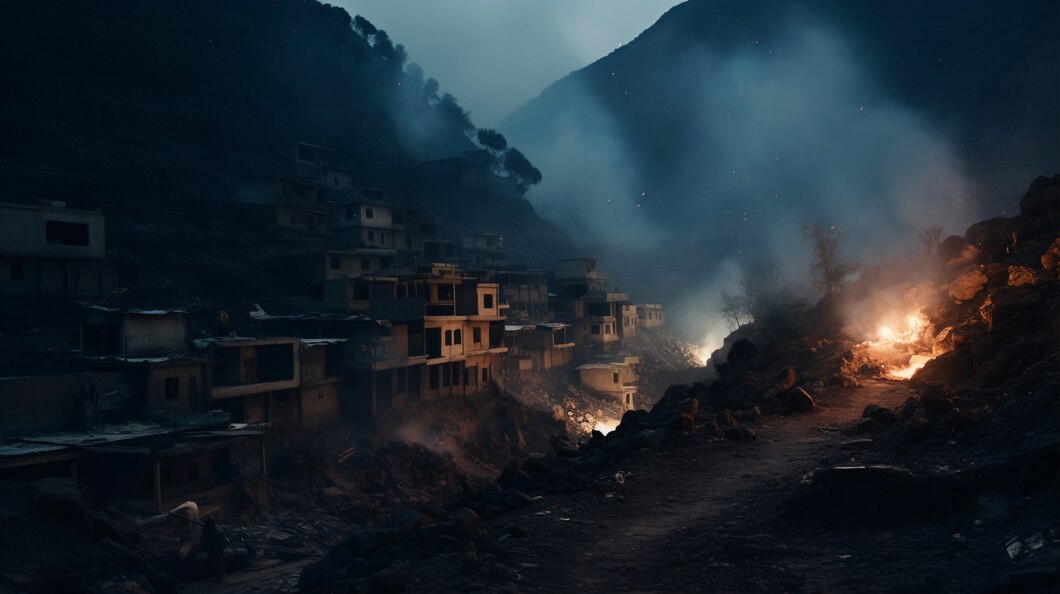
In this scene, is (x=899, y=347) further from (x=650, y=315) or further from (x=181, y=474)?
(x=650, y=315)

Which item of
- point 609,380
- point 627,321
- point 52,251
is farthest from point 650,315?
point 52,251

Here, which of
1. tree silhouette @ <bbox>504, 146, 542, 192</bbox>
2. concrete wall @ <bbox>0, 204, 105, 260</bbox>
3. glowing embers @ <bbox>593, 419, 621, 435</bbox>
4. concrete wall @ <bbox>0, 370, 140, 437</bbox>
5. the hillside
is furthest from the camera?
tree silhouette @ <bbox>504, 146, 542, 192</bbox>

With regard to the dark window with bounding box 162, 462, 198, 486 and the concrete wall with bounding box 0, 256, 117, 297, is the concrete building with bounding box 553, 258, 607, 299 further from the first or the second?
the dark window with bounding box 162, 462, 198, 486

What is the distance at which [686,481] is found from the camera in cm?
1426

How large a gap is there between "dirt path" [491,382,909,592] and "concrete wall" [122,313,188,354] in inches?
969

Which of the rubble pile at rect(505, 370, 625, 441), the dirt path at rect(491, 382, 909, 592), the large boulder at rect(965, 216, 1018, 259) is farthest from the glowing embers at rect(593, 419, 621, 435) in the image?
the dirt path at rect(491, 382, 909, 592)

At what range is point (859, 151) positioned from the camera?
162250 millimetres

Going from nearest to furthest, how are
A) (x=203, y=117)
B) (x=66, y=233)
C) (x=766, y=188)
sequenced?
1. (x=66, y=233)
2. (x=203, y=117)
3. (x=766, y=188)

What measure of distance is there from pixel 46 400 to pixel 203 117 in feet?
212

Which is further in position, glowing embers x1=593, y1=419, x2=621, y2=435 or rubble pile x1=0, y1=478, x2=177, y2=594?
glowing embers x1=593, y1=419, x2=621, y2=435

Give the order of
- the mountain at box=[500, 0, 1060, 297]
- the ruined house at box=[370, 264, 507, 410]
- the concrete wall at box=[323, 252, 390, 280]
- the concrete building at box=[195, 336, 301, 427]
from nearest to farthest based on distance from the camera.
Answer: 1. the concrete building at box=[195, 336, 301, 427]
2. the ruined house at box=[370, 264, 507, 410]
3. the concrete wall at box=[323, 252, 390, 280]
4. the mountain at box=[500, 0, 1060, 297]

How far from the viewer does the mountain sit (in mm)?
118812

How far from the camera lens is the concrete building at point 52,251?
37.8 metres

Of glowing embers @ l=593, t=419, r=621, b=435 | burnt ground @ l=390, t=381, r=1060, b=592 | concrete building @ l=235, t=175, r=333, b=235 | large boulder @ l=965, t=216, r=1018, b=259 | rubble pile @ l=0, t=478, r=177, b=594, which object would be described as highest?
concrete building @ l=235, t=175, r=333, b=235
